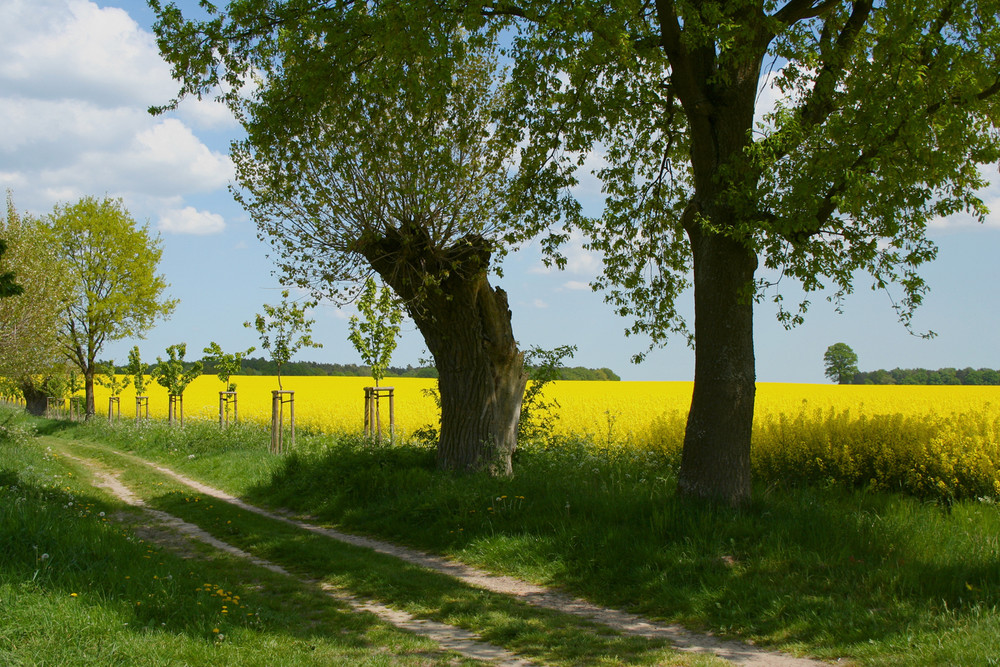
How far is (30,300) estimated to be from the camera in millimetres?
26047

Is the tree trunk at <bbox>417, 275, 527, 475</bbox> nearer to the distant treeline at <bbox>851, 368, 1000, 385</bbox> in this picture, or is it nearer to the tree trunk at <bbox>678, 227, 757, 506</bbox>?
the tree trunk at <bbox>678, 227, 757, 506</bbox>

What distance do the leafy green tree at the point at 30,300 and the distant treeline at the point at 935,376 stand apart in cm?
6184

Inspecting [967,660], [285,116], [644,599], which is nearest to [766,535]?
[644,599]

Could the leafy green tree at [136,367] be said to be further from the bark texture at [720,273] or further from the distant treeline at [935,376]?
the distant treeline at [935,376]

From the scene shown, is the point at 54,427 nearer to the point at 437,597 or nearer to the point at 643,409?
the point at 643,409

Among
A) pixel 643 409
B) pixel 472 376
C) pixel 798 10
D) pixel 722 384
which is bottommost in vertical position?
pixel 643 409

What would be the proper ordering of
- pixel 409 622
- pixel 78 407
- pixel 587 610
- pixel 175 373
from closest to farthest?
pixel 409 622, pixel 587 610, pixel 175 373, pixel 78 407

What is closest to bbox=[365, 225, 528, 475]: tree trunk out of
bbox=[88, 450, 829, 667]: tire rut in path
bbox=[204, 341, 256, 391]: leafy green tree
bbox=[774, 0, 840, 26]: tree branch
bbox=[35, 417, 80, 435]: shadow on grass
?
bbox=[88, 450, 829, 667]: tire rut in path

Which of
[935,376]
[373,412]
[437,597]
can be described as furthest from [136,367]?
[935,376]

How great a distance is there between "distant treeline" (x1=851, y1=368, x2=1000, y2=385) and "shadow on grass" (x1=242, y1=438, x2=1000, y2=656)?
186 ft

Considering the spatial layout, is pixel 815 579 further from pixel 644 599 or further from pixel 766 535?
pixel 644 599

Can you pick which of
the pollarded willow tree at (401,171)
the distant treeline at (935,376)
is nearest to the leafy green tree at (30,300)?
the pollarded willow tree at (401,171)

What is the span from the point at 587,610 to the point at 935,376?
215 ft

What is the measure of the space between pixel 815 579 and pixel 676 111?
746cm
